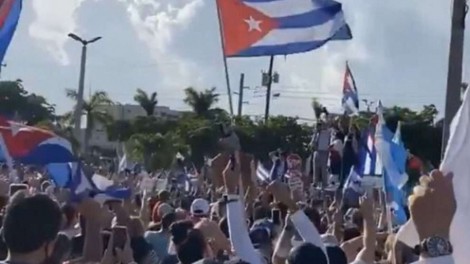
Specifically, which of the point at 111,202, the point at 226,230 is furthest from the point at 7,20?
the point at 226,230

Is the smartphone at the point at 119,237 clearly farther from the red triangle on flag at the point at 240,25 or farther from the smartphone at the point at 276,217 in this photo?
the red triangle on flag at the point at 240,25

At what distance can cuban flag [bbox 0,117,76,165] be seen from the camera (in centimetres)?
1292

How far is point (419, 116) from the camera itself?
6925cm

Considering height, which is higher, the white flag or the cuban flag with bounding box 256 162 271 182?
the white flag

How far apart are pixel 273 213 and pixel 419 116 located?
197ft

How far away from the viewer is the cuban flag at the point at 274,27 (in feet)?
42.4

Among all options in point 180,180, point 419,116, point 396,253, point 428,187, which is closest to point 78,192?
point 396,253

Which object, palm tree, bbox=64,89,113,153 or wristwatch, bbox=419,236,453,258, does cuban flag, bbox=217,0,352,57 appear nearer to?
wristwatch, bbox=419,236,453,258

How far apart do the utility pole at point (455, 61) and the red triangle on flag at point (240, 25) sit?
1925mm

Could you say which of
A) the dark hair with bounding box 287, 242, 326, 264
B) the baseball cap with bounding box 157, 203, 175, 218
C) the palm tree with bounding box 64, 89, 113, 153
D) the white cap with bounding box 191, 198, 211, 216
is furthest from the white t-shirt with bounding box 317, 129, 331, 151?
the palm tree with bounding box 64, 89, 113, 153

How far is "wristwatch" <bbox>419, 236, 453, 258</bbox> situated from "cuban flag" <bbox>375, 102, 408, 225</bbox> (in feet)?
20.6

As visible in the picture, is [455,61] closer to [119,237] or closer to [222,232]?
[222,232]

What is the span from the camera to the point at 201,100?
313 feet

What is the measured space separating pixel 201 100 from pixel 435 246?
91.4 metres
